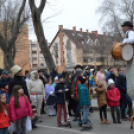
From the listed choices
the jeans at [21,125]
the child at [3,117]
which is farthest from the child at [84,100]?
the child at [3,117]

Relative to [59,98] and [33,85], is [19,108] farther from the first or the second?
[33,85]

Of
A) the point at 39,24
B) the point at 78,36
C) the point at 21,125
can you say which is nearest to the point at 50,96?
the point at 21,125

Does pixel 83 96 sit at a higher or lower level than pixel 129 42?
lower

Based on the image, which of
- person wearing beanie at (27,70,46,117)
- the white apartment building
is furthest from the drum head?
the white apartment building

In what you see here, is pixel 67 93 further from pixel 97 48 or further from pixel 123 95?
pixel 97 48

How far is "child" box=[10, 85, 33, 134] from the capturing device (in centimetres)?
619

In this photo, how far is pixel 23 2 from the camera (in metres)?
17.9

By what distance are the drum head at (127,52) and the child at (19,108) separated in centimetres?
279

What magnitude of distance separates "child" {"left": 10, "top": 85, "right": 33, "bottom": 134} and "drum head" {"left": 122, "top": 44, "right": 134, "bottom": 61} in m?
2.79

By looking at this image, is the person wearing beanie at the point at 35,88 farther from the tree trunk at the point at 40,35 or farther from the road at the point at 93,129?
the tree trunk at the point at 40,35

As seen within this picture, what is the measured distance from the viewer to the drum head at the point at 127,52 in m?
5.63

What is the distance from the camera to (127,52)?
5645 millimetres

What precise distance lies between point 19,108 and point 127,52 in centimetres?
304

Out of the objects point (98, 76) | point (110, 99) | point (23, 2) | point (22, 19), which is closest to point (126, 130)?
point (110, 99)
